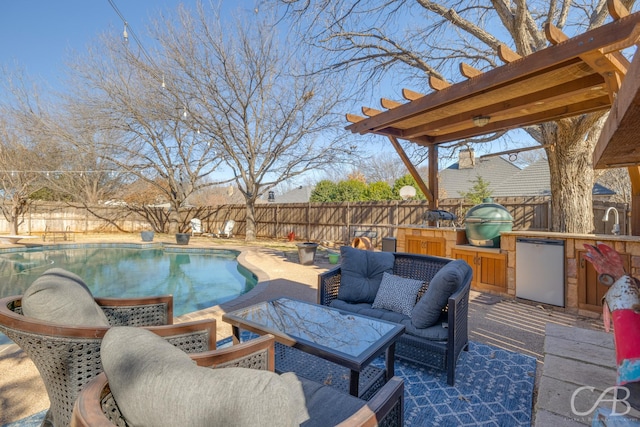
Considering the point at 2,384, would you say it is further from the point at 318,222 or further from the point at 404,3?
the point at 318,222

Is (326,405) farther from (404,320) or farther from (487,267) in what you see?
(487,267)

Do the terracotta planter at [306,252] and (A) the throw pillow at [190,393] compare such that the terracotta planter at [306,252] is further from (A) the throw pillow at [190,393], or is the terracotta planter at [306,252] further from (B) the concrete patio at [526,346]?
(A) the throw pillow at [190,393]

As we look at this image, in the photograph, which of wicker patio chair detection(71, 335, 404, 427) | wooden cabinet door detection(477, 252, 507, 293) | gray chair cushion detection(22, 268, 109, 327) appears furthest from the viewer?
wooden cabinet door detection(477, 252, 507, 293)

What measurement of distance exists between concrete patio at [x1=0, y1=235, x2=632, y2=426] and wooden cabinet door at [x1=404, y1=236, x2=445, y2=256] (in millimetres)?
955

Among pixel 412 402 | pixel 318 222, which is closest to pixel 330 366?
pixel 412 402

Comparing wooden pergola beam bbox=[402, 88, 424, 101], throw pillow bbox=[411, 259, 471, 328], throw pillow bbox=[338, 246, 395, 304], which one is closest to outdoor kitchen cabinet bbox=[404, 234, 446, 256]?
throw pillow bbox=[338, 246, 395, 304]

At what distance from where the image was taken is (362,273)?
344 cm

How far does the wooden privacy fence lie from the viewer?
827 cm

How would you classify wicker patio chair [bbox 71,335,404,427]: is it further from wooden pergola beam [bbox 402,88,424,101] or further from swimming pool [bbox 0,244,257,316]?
swimming pool [bbox 0,244,257,316]

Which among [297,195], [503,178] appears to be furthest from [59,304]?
[297,195]

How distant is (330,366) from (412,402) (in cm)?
70

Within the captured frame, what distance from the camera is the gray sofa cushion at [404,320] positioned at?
2.49 m

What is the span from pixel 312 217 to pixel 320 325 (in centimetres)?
1018
